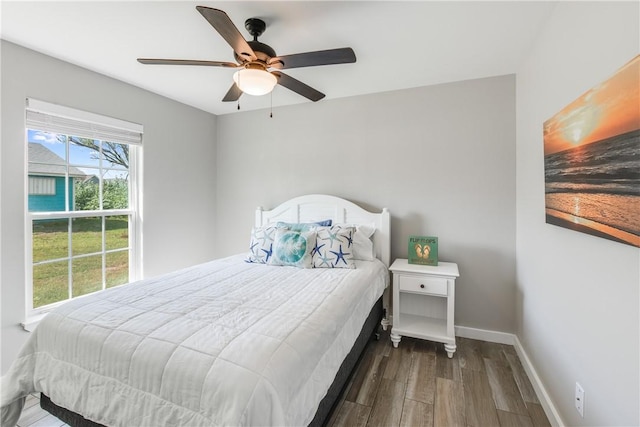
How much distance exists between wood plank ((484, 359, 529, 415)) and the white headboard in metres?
1.16

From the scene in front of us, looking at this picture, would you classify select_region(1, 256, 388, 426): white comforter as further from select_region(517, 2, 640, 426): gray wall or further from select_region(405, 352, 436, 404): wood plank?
select_region(517, 2, 640, 426): gray wall

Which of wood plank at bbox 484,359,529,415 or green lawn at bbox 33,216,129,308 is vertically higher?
green lawn at bbox 33,216,129,308

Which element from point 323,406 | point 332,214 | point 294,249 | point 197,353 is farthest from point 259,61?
point 323,406

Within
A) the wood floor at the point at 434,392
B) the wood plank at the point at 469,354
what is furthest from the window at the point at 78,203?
the wood plank at the point at 469,354

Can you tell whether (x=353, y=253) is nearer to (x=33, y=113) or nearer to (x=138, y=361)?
(x=138, y=361)

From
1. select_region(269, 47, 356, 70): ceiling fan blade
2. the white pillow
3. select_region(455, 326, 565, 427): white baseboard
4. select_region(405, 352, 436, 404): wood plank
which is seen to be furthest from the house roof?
select_region(455, 326, 565, 427): white baseboard

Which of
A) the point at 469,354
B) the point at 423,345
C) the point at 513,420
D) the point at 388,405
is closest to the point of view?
the point at 513,420

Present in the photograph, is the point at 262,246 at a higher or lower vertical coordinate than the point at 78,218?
lower

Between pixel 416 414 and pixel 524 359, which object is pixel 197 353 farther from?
pixel 524 359

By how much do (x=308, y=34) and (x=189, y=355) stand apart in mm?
2020

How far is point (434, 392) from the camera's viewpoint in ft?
6.38

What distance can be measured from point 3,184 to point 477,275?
3.87 meters

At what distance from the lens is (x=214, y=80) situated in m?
2.68

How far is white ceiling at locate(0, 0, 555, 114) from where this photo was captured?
1.69m
